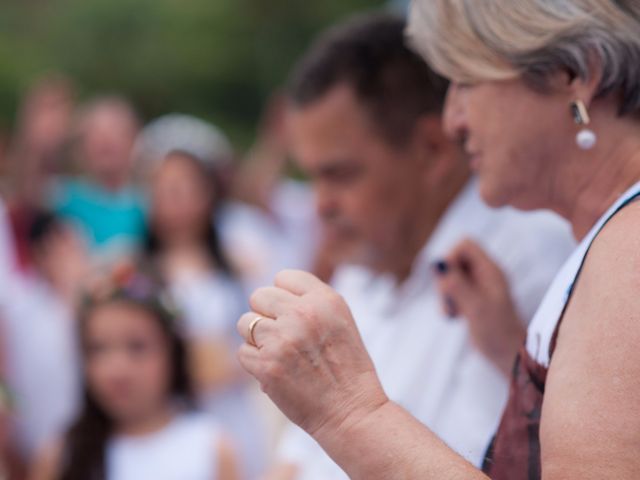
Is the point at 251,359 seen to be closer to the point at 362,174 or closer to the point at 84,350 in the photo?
the point at 362,174

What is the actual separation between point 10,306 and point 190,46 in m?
12.1

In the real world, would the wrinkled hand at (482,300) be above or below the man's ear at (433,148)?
below

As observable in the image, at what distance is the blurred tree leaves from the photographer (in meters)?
16.0

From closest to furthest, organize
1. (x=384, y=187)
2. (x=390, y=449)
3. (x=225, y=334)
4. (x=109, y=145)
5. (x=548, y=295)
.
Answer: (x=390, y=449) → (x=548, y=295) → (x=384, y=187) → (x=225, y=334) → (x=109, y=145)

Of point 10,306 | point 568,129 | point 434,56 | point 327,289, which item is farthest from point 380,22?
point 10,306

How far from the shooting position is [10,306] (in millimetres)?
4914

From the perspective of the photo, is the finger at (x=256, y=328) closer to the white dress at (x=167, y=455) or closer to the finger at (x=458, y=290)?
the finger at (x=458, y=290)

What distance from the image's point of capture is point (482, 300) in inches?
82.5

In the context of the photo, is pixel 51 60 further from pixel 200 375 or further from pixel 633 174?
pixel 633 174

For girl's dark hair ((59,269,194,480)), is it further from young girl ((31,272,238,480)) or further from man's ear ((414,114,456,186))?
man's ear ((414,114,456,186))

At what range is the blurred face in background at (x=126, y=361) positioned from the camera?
3547mm

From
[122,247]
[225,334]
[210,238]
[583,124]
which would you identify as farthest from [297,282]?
[122,247]

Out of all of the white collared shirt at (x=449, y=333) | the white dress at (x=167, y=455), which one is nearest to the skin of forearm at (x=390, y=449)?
the white collared shirt at (x=449, y=333)

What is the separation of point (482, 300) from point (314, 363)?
0.79 metres
